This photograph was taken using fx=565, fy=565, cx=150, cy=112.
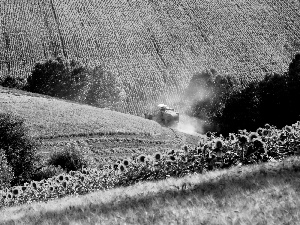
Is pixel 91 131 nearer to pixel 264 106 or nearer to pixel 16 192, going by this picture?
pixel 264 106

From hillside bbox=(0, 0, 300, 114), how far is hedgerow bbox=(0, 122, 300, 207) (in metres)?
80.2

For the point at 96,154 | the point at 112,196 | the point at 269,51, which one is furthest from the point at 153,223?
the point at 269,51

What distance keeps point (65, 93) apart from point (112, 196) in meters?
97.7

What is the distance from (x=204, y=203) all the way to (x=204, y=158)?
275 inches

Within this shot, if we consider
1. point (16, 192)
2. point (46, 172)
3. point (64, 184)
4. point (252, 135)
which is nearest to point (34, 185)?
point (16, 192)

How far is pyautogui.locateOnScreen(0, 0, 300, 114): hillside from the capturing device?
112875mm

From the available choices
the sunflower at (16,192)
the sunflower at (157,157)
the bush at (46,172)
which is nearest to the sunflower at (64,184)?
the sunflower at (16,192)

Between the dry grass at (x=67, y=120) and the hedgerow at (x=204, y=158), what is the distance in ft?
131

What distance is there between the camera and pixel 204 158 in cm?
1747

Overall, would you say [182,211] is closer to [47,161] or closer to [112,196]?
[112,196]

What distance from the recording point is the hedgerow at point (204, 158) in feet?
54.6

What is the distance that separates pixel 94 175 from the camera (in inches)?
824

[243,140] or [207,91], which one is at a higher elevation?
[207,91]

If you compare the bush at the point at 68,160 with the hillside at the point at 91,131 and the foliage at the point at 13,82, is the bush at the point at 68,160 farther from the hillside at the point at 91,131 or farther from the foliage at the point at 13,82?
the foliage at the point at 13,82
